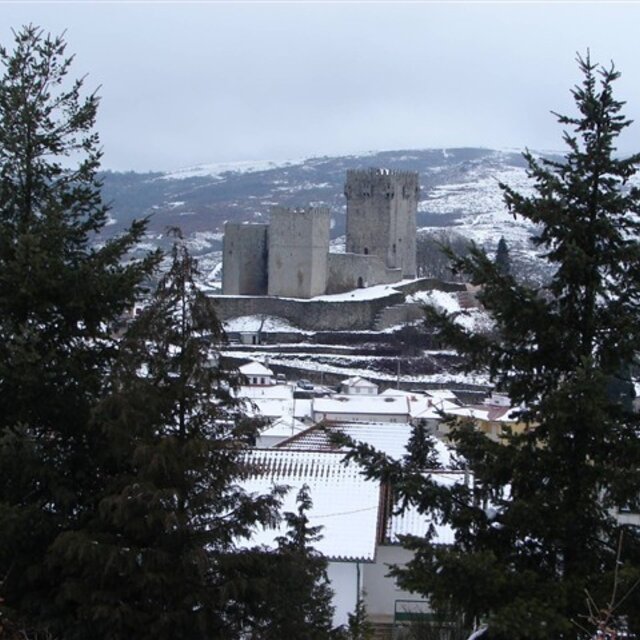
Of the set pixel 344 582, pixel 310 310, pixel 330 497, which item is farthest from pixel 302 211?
pixel 344 582

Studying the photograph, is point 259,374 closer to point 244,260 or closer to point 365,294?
point 244,260

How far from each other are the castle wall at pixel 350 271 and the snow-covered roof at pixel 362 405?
16.7 m

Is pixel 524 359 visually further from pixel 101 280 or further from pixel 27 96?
pixel 27 96

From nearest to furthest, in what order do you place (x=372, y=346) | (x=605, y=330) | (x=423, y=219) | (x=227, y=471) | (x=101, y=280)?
(x=605, y=330) < (x=227, y=471) < (x=101, y=280) < (x=372, y=346) < (x=423, y=219)

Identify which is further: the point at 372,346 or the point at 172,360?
the point at 372,346

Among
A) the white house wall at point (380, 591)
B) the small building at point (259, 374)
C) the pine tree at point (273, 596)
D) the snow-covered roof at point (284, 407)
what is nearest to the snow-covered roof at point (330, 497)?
the white house wall at point (380, 591)

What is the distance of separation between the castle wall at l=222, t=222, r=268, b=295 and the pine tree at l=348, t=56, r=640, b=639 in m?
40.1

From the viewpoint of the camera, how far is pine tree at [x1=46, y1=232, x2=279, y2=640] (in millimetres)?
5793

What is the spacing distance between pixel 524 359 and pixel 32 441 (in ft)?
10.5

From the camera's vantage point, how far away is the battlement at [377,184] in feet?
159

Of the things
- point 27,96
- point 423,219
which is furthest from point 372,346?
point 423,219

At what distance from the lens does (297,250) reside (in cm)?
4494

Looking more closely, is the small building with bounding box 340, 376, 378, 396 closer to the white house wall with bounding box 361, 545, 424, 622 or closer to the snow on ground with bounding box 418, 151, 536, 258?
the white house wall with bounding box 361, 545, 424, 622

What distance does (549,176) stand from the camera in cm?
578
